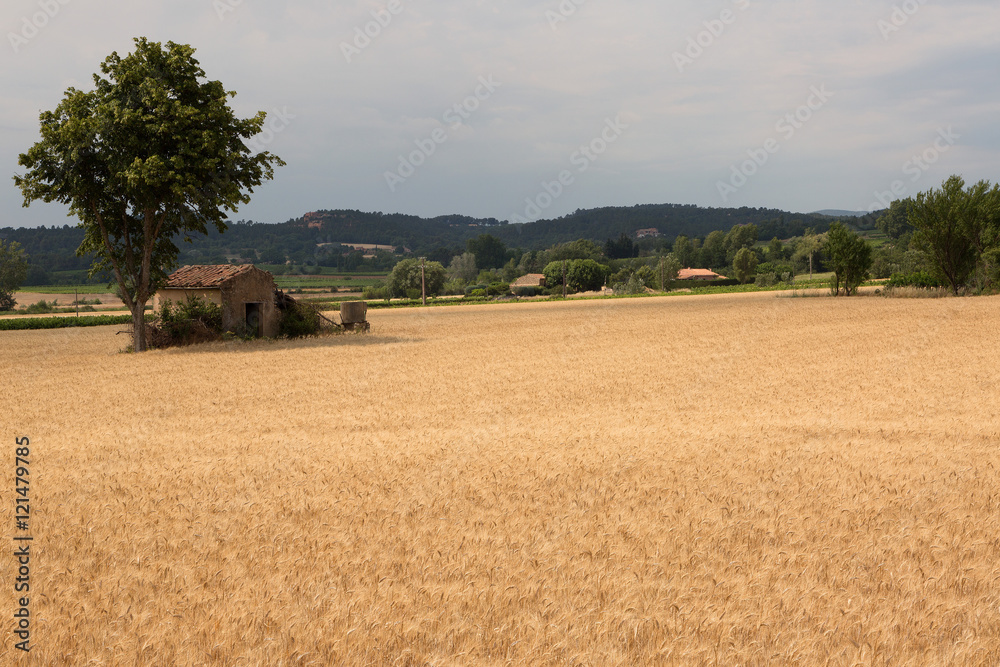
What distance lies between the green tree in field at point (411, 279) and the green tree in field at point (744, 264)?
6619 cm

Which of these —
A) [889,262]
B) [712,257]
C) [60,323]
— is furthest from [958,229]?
[712,257]

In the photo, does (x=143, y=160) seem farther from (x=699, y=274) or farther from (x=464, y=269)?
(x=699, y=274)

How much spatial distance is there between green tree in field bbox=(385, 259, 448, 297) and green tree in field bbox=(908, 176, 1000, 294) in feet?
239

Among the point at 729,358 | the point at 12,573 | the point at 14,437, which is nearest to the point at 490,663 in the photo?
the point at 12,573

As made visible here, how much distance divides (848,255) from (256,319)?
170 ft

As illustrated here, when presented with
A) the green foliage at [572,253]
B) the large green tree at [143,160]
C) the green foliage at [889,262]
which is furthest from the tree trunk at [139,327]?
the green foliage at [572,253]

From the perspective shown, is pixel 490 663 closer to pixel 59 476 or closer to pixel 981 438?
pixel 59 476

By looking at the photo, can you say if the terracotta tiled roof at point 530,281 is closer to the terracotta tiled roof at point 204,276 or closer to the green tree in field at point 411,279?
the green tree in field at point 411,279

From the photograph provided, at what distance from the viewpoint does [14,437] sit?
41.9 feet

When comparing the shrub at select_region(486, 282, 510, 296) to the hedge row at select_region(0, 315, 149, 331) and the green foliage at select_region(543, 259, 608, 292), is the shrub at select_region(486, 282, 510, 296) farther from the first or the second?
the hedge row at select_region(0, 315, 149, 331)

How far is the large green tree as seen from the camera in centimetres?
2945

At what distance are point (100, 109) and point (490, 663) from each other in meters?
32.3

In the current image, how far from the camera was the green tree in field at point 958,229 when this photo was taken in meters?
55.4

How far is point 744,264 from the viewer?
14900cm
